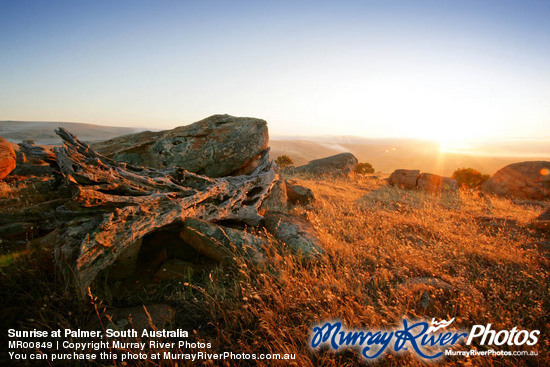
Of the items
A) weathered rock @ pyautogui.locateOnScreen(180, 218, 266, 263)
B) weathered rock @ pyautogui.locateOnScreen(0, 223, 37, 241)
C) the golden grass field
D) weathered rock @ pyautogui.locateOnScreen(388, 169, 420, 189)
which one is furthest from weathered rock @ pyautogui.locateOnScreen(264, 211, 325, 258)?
weathered rock @ pyautogui.locateOnScreen(388, 169, 420, 189)

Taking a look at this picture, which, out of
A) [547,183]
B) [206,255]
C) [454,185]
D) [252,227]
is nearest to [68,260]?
[206,255]

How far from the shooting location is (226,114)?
793cm

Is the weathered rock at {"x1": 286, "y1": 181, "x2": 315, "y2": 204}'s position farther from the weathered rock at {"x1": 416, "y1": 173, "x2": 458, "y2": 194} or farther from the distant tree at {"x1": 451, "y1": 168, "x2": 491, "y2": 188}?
the distant tree at {"x1": 451, "y1": 168, "x2": 491, "y2": 188}

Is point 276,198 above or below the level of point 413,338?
above

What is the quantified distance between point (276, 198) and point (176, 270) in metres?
4.30

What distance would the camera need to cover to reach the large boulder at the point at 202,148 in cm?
663

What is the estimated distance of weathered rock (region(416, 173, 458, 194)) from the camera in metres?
14.4

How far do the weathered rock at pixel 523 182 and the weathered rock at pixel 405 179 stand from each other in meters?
4.84

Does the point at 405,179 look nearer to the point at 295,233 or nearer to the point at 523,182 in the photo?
the point at 523,182

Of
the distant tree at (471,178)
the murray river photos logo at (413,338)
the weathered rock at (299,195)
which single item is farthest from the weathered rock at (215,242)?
the distant tree at (471,178)

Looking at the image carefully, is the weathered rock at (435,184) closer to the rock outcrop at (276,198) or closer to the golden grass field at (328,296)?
the golden grass field at (328,296)

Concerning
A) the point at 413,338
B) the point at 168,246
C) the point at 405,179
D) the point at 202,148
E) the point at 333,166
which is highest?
the point at 202,148

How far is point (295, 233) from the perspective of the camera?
507 centimetres

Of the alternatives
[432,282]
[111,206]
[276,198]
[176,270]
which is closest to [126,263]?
[176,270]
